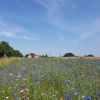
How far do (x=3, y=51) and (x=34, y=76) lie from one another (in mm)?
43193

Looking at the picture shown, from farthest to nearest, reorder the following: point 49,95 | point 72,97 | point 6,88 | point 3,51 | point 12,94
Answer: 1. point 3,51
2. point 6,88
3. point 12,94
4. point 49,95
5. point 72,97

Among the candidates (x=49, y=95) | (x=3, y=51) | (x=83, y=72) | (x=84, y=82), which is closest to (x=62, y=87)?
(x=84, y=82)

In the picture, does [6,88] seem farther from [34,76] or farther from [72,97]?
[72,97]

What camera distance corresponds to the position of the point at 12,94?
24.2ft

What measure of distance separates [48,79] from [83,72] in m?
1.11

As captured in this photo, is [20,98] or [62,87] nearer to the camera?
[20,98]

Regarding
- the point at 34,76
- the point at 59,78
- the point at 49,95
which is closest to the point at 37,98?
the point at 49,95

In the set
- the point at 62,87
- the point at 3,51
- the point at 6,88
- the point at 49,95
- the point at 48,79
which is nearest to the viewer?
the point at 49,95

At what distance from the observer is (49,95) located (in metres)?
6.75

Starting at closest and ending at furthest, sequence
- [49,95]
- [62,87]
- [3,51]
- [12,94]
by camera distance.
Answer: [49,95] → [12,94] → [62,87] → [3,51]

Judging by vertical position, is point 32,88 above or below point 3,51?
below

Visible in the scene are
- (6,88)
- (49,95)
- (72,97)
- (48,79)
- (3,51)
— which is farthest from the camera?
(3,51)

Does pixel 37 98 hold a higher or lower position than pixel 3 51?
lower

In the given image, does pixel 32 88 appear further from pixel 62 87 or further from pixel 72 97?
pixel 72 97
